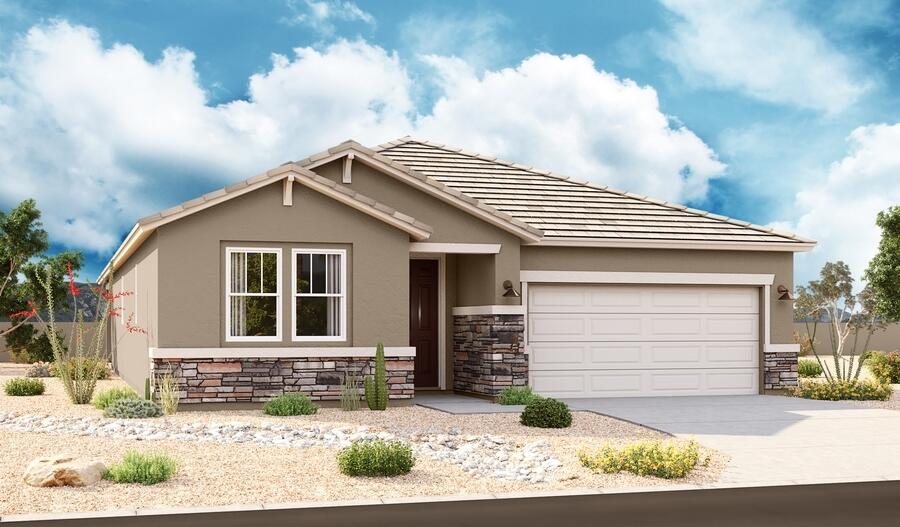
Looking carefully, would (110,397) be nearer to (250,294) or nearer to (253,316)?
(253,316)

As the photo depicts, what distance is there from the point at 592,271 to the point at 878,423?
5.86m

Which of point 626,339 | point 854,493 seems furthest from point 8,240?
point 854,493

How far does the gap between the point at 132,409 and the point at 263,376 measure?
2235 millimetres

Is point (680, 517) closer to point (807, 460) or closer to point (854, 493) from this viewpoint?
point (854, 493)

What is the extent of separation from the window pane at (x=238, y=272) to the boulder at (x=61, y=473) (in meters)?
6.71

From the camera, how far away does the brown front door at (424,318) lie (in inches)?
783

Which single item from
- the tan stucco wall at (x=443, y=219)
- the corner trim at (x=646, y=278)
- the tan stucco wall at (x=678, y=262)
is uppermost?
the tan stucco wall at (x=443, y=219)

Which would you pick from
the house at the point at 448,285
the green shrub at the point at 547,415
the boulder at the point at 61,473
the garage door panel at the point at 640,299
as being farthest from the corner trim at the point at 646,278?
the boulder at the point at 61,473

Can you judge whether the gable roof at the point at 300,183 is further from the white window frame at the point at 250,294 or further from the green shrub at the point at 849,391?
the green shrub at the point at 849,391

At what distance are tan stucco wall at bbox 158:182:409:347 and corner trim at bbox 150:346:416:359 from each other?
0.11 m

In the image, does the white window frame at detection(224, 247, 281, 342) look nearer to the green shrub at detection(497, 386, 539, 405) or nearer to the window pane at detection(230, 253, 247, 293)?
the window pane at detection(230, 253, 247, 293)

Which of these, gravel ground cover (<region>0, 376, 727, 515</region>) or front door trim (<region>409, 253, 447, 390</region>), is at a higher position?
front door trim (<region>409, 253, 447, 390</region>)

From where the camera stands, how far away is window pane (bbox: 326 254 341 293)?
16938 mm

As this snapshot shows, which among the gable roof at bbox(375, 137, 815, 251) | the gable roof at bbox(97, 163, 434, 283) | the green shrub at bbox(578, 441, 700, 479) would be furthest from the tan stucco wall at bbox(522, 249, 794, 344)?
the green shrub at bbox(578, 441, 700, 479)
